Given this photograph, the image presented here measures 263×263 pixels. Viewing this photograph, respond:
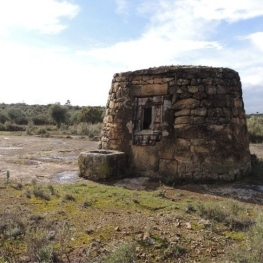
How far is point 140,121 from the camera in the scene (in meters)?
8.54

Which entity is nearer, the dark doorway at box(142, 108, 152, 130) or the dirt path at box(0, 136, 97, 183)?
the dirt path at box(0, 136, 97, 183)

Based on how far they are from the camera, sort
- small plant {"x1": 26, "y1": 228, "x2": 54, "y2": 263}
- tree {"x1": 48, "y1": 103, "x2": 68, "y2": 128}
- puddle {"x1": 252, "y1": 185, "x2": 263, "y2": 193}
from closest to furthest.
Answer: small plant {"x1": 26, "y1": 228, "x2": 54, "y2": 263} → puddle {"x1": 252, "y1": 185, "x2": 263, "y2": 193} → tree {"x1": 48, "y1": 103, "x2": 68, "y2": 128}

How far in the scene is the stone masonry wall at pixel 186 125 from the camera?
7.71 m

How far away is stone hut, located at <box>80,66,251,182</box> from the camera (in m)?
7.71

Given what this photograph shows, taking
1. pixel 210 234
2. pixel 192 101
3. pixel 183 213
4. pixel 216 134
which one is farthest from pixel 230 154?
pixel 210 234

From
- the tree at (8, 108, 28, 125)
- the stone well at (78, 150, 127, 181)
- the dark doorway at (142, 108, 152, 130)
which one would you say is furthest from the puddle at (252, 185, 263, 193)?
the tree at (8, 108, 28, 125)

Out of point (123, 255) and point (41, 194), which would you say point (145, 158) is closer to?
point (41, 194)

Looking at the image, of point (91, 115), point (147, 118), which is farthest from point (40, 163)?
point (91, 115)

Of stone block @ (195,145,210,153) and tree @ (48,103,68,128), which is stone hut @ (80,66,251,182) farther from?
tree @ (48,103,68,128)

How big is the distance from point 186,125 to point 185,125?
2 cm

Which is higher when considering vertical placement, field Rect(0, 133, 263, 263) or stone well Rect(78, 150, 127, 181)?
stone well Rect(78, 150, 127, 181)

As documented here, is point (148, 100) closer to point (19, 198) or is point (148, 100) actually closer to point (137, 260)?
point (19, 198)

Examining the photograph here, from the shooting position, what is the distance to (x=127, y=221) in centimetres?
506

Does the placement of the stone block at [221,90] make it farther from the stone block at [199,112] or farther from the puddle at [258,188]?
the puddle at [258,188]
